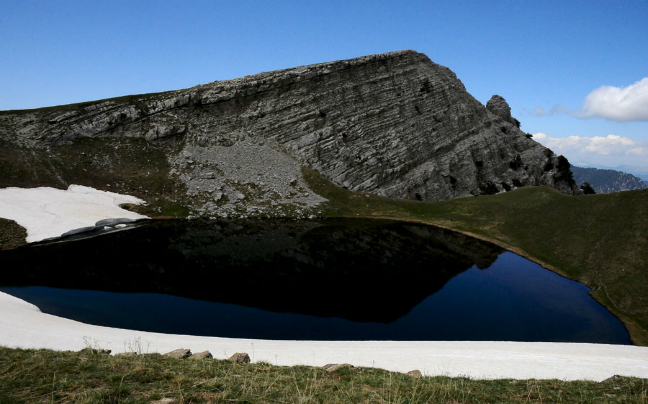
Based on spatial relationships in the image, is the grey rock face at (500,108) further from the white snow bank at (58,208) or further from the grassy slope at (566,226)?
the white snow bank at (58,208)

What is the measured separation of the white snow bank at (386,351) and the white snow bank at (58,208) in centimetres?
2852

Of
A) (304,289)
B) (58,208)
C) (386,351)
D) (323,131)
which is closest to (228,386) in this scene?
(386,351)

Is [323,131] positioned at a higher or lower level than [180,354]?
higher

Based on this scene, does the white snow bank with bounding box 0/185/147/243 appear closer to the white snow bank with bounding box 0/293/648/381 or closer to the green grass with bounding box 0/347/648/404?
the white snow bank with bounding box 0/293/648/381

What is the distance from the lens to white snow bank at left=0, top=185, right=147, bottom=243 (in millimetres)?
50000

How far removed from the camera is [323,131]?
94812 mm

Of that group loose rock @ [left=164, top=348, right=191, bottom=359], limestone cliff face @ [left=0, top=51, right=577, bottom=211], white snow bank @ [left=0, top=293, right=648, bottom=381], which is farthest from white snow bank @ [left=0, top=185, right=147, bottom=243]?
loose rock @ [left=164, top=348, right=191, bottom=359]

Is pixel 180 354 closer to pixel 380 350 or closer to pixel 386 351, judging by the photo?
pixel 380 350

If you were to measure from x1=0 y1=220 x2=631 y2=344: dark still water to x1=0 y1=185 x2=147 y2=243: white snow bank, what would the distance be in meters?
4.96

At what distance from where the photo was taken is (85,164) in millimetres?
72938

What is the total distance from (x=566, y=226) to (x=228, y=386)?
58.4 metres

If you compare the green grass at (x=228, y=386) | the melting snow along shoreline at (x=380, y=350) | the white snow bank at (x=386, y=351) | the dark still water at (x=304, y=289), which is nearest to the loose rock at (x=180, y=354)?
the green grass at (x=228, y=386)

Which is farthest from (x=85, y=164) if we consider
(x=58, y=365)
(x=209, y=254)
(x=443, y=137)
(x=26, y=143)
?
(x=443, y=137)

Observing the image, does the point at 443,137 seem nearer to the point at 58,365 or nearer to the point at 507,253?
the point at 507,253
